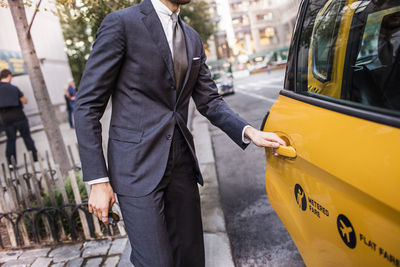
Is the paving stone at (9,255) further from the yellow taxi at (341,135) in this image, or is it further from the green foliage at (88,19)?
the yellow taxi at (341,135)

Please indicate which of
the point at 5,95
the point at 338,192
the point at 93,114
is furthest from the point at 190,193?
the point at 5,95

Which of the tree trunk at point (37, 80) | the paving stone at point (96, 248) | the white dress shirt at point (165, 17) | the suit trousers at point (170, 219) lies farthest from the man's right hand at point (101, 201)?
the tree trunk at point (37, 80)

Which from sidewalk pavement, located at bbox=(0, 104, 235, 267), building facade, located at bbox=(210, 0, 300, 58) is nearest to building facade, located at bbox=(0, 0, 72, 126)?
building facade, located at bbox=(210, 0, 300, 58)

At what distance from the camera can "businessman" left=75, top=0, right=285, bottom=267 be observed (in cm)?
148

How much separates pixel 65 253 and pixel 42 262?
0.21 m

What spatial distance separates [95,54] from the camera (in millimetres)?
1485

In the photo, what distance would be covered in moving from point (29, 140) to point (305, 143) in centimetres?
670

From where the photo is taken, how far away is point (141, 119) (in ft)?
5.14

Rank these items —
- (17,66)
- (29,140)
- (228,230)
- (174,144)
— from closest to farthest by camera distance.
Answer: (174,144) < (228,230) < (29,140) < (17,66)

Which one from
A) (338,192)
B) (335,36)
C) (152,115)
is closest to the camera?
(338,192)

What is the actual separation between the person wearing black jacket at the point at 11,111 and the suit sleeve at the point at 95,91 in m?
5.52

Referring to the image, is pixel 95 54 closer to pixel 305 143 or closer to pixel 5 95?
pixel 305 143

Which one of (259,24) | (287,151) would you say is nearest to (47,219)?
(287,151)

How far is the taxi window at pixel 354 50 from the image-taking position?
1.32 m
